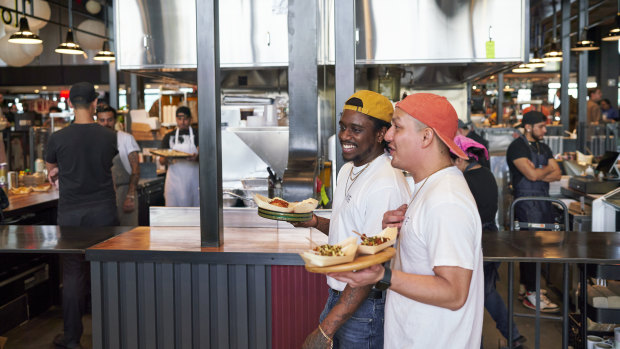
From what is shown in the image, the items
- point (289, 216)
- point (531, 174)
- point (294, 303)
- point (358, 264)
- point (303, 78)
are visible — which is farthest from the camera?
point (531, 174)

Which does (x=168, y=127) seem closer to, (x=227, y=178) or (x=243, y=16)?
(x=227, y=178)

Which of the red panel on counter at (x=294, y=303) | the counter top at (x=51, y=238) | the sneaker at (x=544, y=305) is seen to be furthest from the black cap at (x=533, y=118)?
the counter top at (x=51, y=238)

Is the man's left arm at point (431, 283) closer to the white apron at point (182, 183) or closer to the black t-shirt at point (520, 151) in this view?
the black t-shirt at point (520, 151)

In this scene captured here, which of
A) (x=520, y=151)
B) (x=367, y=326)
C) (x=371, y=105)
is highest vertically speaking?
(x=371, y=105)

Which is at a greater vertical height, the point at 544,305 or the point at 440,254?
the point at 440,254

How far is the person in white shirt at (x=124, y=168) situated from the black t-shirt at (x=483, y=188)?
10.8ft

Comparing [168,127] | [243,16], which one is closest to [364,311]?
[243,16]

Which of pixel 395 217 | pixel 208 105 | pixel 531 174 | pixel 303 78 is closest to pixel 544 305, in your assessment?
pixel 531 174

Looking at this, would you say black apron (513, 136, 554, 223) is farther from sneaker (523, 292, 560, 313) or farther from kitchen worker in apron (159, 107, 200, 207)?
kitchen worker in apron (159, 107, 200, 207)

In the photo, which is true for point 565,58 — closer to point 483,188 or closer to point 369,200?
point 483,188

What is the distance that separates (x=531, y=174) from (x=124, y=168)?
409 centimetres

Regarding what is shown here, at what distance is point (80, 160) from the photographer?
4.48 m

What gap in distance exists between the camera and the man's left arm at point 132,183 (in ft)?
19.1

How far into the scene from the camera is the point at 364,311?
7.38 feet
